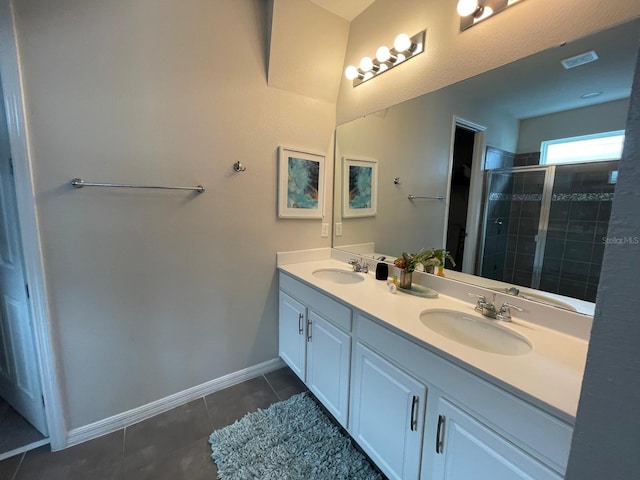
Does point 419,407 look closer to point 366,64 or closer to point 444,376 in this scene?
point 444,376

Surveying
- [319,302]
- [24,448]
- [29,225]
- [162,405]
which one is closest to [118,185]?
[29,225]

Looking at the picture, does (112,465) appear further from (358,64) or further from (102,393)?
(358,64)

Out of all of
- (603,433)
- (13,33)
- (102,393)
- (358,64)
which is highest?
(358,64)

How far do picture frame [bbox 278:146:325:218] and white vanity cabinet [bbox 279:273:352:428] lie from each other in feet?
1.73

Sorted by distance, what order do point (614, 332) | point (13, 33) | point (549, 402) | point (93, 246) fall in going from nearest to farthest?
1. point (614, 332)
2. point (549, 402)
3. point (13, 33)
4. point (93, 246)

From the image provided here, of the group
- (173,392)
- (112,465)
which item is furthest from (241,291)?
(112,465)

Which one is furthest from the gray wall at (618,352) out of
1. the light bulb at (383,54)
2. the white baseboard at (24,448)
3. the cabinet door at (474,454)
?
the white baseboard at (24,448)

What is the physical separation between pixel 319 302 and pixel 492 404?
0.98 metres

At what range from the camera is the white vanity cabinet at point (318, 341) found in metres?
1.48

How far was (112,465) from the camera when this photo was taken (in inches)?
55.0

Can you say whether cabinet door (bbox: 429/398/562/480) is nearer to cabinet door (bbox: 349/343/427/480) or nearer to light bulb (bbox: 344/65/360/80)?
cabinet door (bbox: 349/343/427/480)

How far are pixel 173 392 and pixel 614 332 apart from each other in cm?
215

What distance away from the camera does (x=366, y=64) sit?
1813 millimetres

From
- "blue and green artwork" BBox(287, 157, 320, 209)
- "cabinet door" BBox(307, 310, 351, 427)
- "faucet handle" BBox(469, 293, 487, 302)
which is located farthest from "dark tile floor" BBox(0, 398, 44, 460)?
"faucet handle" BBox(469, 293, 487, 302)
